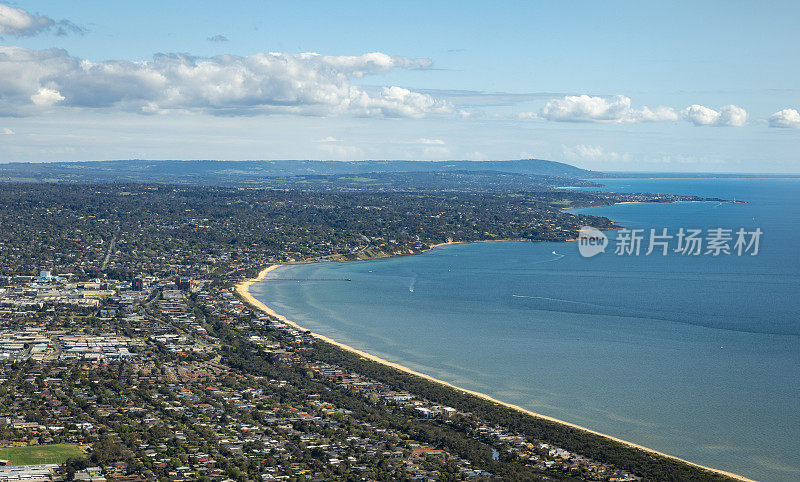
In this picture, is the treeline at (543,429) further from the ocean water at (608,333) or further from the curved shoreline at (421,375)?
the ocean water at (608,333)

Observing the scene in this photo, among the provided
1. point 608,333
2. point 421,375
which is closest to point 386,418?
point 421,375

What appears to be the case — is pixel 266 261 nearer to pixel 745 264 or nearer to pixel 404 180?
pixel 745 264

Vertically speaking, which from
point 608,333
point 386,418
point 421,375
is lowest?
point 386,418

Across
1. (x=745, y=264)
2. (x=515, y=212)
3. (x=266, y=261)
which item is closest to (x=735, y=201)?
(x=515, y=212)

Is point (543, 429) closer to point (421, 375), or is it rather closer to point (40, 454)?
point (421, 375)

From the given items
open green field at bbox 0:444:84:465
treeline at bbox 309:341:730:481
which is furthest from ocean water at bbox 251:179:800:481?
open green field at bbox 0:444:84:465

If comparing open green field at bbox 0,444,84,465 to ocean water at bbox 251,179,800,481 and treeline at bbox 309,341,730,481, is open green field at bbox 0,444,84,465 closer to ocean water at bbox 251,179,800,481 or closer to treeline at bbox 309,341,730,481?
treeline at bbox 309,341,730,481
